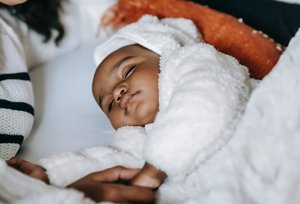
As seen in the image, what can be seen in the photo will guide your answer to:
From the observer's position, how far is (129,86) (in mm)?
1044

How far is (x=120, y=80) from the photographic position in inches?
43.3

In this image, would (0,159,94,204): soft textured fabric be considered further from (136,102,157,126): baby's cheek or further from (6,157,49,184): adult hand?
(136,102,157,126): baby's cheek

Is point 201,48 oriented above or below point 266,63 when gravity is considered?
above

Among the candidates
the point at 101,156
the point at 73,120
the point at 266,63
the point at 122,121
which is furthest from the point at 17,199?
the point at 266,63

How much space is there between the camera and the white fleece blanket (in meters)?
0.70

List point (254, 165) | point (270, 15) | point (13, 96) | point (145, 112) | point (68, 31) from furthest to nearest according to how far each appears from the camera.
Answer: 1. point (68, 31)
2. point (270, 15)
3. point (13, 96)
4. point (145, 112)
5. point (254, 165)

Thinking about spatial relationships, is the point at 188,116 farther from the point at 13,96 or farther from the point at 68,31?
the point at 68,31

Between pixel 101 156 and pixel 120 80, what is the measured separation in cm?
22

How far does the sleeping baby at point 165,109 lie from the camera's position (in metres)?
0.80

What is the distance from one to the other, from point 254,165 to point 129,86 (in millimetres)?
393

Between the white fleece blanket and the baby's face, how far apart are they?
0.22m

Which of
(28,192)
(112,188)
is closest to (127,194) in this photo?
(112,188)

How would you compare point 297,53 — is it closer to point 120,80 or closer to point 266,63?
point 266,63

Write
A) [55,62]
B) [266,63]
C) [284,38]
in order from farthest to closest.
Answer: [55,62], [284,38], [266,63]
